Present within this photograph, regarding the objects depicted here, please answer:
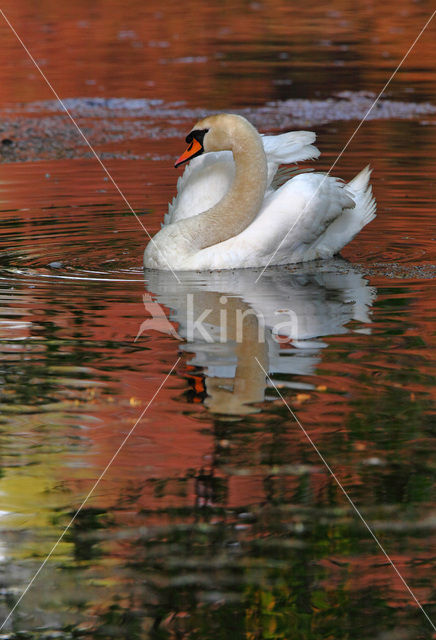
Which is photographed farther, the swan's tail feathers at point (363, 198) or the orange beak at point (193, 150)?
the swan's tail feathers at point (363, 198)

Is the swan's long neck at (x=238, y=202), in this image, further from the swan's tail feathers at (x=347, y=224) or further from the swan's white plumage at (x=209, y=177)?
the swan's tail feathers at (x=347, y=224)

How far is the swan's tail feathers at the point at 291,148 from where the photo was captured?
871 cm

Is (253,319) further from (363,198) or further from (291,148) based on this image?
(363,198)

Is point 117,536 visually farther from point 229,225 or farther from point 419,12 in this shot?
point 419,12

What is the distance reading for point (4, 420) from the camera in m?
5.29

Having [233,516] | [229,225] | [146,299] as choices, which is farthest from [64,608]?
[229,225]

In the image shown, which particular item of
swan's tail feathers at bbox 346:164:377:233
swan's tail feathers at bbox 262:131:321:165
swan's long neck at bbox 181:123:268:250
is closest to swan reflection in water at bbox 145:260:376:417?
swan's long neck at bbox 181:123:268:250

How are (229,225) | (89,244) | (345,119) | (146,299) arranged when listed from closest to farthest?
1. (146,299)
2. (229,225)
3. (89,244)
4. (345,119)

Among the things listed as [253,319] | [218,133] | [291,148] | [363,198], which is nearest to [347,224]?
[363,198]

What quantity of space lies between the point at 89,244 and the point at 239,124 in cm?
149

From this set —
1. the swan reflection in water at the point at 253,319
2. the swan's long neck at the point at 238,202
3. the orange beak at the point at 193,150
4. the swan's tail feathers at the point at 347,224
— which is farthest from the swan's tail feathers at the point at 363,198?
the orange beak at the point at 193,150

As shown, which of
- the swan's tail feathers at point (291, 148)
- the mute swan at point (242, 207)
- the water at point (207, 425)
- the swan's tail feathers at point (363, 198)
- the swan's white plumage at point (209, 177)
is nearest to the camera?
the water at point (207, 425)

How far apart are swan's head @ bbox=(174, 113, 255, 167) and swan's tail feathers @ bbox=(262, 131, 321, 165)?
329mm

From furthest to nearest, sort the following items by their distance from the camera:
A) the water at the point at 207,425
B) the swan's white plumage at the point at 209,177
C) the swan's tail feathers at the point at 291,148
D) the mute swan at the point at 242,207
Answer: the swan's white plumage at the point at 209,177, the swan's tail feathers at the point at 291,148, the mute swan at the point at 242,207, the water at the point at 207,425
